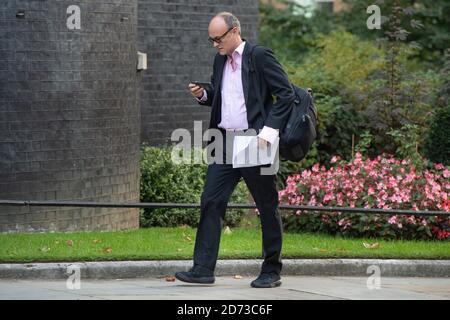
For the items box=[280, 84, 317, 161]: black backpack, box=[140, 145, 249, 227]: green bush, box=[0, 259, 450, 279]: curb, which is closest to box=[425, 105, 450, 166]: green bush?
box=[140, 145, 249, 227]: green bush

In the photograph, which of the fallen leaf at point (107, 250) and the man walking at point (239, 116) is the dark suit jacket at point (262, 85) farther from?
the fallen leaf at point (107, 250)

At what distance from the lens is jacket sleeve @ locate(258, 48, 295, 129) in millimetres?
8680

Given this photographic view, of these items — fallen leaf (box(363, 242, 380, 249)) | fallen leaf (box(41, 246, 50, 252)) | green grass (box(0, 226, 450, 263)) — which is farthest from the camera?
fallen leaf (box(363, 242, 380, 249))

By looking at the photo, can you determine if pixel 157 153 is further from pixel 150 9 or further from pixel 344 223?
pixel 344 223

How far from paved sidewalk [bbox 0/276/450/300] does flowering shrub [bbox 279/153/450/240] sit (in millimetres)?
1876

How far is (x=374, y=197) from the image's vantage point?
475 inches

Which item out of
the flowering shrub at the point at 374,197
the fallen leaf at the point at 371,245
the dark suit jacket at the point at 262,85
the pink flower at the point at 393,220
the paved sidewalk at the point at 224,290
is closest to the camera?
the paved sidewalk at the point at 224,290

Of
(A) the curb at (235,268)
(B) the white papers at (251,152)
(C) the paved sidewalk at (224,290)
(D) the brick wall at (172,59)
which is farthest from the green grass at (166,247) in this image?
(D) the brick wall at (172,59)

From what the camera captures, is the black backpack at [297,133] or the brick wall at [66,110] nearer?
the black backpack at [297,133]

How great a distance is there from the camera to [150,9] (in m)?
15.4

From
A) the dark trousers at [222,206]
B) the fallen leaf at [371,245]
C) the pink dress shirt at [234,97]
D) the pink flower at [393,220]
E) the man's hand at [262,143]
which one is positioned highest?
the pink dress shirt at [234,97]

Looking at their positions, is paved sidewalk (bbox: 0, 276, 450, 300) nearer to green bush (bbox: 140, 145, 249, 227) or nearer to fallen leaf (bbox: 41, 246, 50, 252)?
fallen leaf (bbox: 41, 246, 50, 252)

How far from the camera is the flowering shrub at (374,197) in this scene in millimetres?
11781
